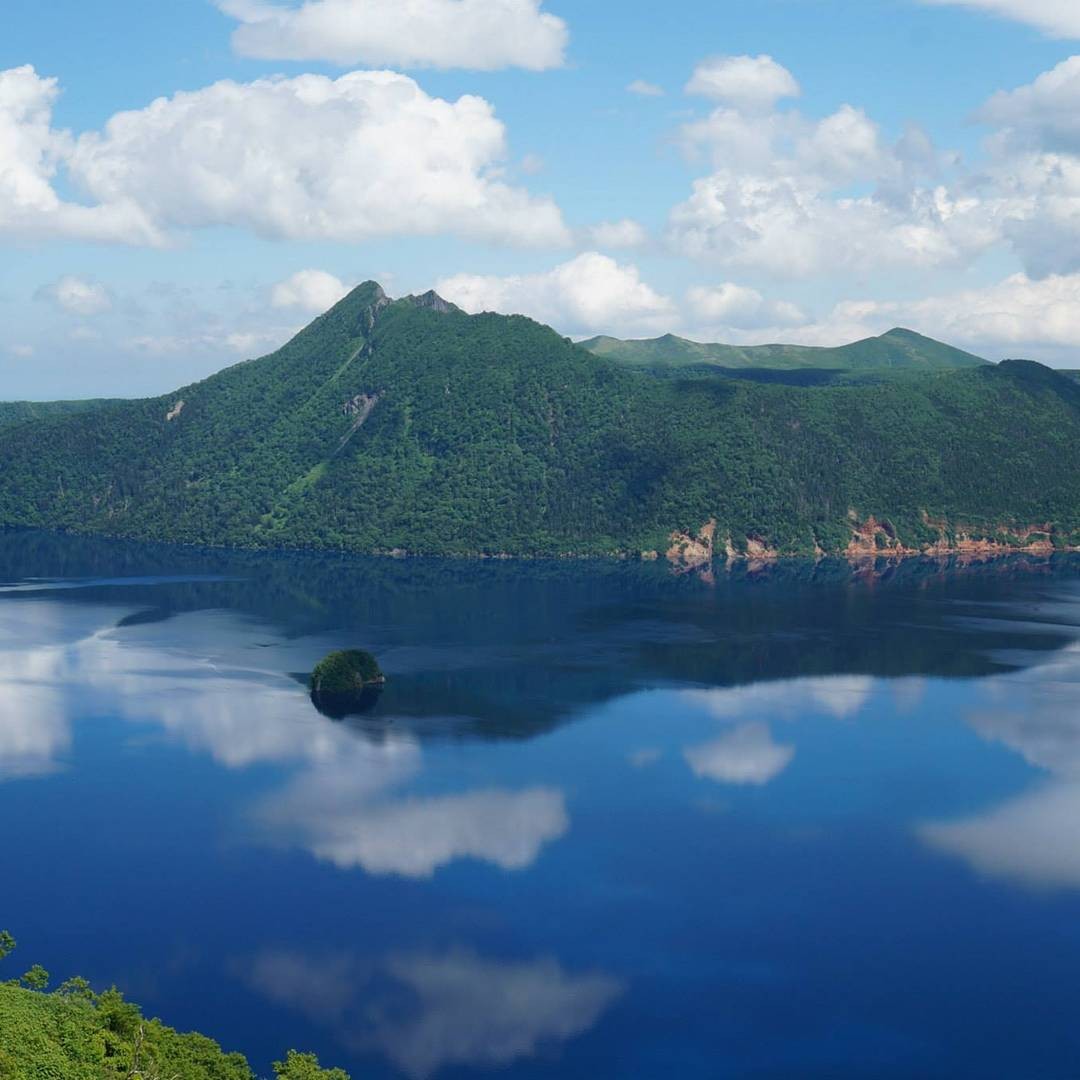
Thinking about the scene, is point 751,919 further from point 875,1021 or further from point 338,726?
point 338,726

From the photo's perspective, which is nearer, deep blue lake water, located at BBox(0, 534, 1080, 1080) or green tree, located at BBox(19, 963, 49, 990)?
green tree, located at BBox(19, 963, 49, 990)

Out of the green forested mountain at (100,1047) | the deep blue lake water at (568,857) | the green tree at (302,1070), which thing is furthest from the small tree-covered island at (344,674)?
the green tree at (302,1070)

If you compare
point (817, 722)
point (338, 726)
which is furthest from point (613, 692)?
point (338, 726)

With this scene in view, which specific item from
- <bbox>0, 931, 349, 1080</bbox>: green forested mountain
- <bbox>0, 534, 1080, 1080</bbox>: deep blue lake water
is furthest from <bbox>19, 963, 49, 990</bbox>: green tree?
<bbox>0, 534, 1080, 1080</bbox>: deep blue lake water

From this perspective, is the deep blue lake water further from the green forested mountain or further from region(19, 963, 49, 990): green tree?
the green forested mountain

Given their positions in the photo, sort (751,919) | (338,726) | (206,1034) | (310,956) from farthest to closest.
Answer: (338,726) < (751,919) < (310,956) < (206,1034)

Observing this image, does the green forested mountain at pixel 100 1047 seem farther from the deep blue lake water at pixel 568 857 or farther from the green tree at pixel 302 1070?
the deep blue lake water at pixel 568 857

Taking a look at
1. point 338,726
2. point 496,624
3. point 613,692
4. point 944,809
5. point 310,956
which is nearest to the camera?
point 310,956

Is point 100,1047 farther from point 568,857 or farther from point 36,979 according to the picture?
point 568,857
